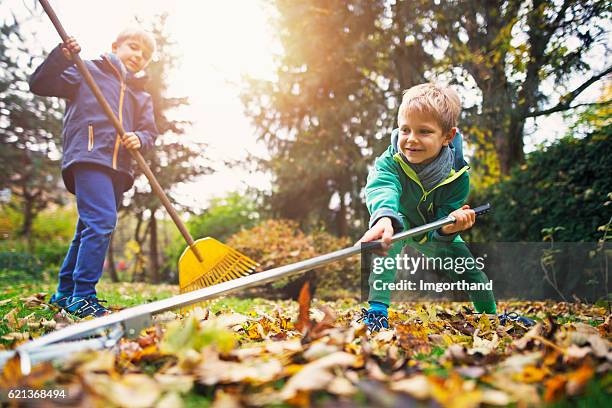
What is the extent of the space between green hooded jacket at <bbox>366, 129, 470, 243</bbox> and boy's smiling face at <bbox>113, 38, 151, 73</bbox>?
75.8 inches

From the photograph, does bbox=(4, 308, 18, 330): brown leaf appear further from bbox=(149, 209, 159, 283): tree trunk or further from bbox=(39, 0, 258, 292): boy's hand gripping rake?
bbox=(149, 209, 159, 283): tree trunk

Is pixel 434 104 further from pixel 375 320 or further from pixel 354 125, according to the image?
pixel 354 125

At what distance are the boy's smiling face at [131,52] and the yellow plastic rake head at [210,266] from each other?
1387 mm

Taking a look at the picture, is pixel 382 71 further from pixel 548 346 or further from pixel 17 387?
pixel 17 387

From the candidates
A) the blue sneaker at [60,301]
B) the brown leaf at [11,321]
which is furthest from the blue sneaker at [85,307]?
the brown leaf at [11,321]

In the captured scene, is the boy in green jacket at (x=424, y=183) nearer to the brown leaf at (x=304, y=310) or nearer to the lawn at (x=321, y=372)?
the brown leaf at (x=304, y=310)

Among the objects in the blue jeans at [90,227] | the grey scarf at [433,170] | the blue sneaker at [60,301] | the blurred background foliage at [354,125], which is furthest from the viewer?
the blurred background foliage at [354,125]

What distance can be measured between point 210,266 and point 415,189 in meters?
1.39

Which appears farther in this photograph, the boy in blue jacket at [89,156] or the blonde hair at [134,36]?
the blonde hair at [134,36]

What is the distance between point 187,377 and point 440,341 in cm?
107

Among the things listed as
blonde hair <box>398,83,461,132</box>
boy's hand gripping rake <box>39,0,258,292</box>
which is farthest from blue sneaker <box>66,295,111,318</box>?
blonde hair <box>398,83,461,132</box>

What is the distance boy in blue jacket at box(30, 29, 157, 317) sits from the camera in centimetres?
263

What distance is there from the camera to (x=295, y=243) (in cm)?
635

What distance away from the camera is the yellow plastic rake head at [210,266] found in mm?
2805
